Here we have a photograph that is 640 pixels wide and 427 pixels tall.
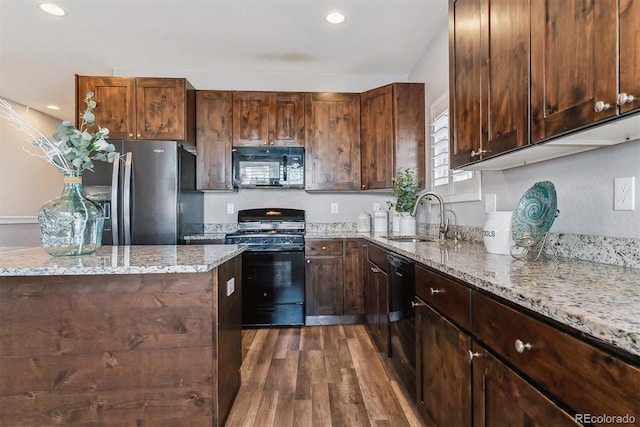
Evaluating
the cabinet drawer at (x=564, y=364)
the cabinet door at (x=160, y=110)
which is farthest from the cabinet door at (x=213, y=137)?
the cabinet drawer at (x=564, y=364)

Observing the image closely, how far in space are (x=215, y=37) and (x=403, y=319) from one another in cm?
291

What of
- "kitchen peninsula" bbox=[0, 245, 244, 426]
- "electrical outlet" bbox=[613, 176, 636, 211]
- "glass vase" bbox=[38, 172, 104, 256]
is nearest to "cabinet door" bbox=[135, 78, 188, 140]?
"glass vase" bbox=[38, 172, 104, 256]

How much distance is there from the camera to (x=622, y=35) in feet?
2.81

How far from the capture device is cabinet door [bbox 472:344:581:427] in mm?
767

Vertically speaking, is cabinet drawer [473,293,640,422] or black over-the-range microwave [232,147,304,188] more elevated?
black over-the-range microwave [232,147,304,188]

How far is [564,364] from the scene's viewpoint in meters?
0.71

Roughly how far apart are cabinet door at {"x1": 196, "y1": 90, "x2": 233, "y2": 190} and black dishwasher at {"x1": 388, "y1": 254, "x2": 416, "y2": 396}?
211 centimetres

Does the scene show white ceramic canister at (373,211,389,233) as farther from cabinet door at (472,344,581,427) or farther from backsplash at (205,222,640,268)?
cabinet door at (472,344,581,427)

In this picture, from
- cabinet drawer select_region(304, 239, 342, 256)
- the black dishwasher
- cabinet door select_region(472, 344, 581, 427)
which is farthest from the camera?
cabinet drawer select_region(304, 239, 342, 256)

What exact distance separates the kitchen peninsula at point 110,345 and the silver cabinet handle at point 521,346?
1117 millimetres

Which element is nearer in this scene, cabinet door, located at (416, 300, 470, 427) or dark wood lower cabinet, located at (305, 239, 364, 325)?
cabinet door, located at (416, 300, 470, 427)

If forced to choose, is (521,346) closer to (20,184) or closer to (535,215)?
(535,215)

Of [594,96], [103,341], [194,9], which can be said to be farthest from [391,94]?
[103,341]
